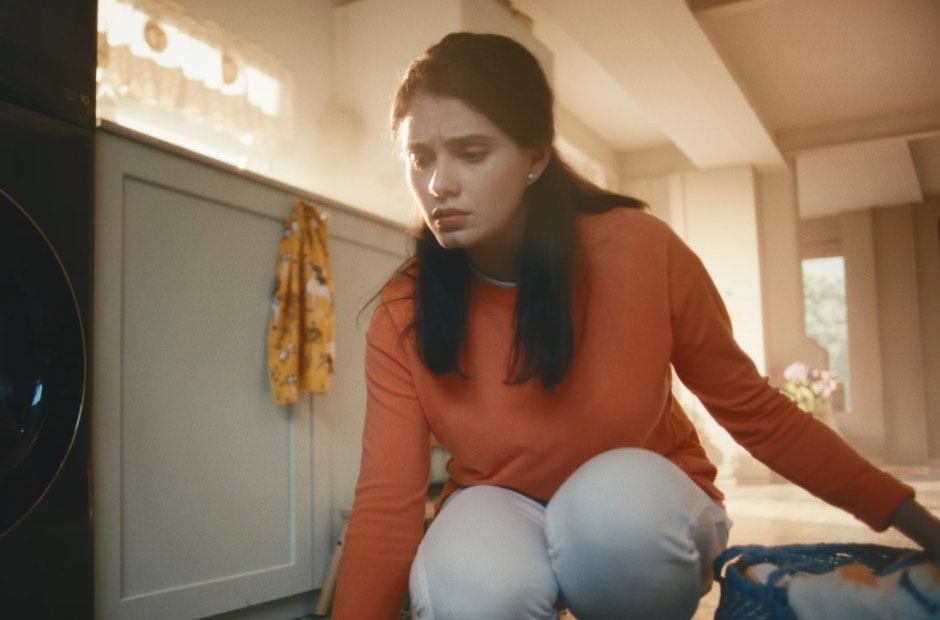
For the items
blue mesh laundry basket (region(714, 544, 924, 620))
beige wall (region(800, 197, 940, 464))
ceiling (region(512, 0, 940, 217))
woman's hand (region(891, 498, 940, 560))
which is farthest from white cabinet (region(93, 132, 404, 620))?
beige wall (region(800, 197, 940, 464))

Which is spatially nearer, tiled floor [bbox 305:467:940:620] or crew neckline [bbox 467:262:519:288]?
crew neckline [bbox 467:262:519:288]

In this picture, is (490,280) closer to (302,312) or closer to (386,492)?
Answer: (386,492)

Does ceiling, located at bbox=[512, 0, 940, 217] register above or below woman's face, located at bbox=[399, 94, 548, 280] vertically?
above

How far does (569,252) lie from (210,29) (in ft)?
5.98

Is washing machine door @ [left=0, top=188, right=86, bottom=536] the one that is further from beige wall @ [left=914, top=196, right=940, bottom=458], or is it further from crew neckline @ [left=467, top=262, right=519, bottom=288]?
beige wall @ [left=914, top=196, right=940, bottom=458]

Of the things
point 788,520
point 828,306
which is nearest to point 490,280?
point 788,520

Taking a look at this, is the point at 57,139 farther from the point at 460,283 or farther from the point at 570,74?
the point at 570,74

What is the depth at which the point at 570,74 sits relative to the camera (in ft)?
14.1

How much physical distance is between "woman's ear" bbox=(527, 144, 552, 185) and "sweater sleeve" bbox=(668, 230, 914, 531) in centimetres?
17

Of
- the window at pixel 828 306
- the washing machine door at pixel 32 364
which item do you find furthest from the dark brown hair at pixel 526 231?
the window at pixel 828 306

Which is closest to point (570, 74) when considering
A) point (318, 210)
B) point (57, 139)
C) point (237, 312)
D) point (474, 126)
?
point (318, 210)

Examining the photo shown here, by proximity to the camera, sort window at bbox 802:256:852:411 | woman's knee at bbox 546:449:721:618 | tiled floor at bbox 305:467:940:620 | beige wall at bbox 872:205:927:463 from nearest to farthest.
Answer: woman's knee at bbox 546:449:721:618, tiled floor at bbox 305:467:940:620, beige wall at bbox 872:205:927:463, window at bbox 802:256:852:411

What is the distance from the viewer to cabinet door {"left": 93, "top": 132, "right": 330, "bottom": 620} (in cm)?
146

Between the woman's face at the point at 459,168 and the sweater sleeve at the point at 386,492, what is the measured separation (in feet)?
0.58
